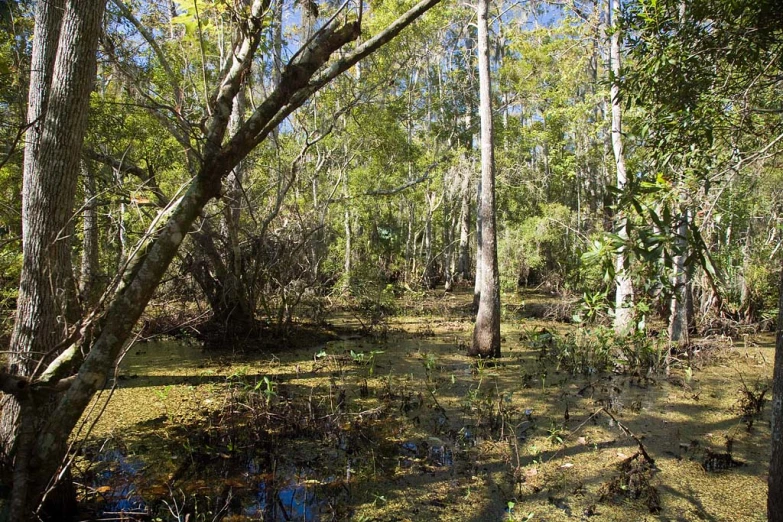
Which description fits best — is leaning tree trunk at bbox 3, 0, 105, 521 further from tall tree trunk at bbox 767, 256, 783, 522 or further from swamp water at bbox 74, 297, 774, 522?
tall tree trunk at bbox 767, 256, 783, 522

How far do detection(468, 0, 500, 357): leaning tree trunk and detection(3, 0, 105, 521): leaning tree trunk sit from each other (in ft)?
19.6

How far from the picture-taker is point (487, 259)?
313 inches

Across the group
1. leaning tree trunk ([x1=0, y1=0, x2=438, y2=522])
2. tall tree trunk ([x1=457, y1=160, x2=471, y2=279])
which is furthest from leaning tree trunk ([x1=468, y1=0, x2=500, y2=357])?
leaning tree trunk ([x1=0, y1=0, x2=438, y2=522])

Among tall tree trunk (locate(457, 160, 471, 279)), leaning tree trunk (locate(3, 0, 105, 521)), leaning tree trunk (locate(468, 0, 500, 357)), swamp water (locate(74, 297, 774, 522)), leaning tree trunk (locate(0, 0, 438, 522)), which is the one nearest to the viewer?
leaning tree trunk (locate(0, 0, 438, 522))

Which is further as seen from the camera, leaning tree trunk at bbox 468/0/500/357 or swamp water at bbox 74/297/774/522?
leaning tree trunk at bbox 468/0/500/357

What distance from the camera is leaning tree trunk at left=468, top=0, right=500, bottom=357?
7.79m

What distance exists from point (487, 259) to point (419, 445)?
417 cm

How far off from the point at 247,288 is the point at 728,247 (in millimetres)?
10159

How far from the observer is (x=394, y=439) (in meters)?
4.51

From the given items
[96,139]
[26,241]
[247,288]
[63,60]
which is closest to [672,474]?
[26,241]

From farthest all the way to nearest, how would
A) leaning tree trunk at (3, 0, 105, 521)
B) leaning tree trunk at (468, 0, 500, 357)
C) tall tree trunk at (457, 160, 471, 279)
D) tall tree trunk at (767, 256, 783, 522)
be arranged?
1. tall tree trunk at (457, 160, 471, 279)
2. leaning tree trunk at (468, 0, 500, 357)
3. leaning tree trunk at (3, 0, 105, 521)
4. tall tree trunk at (767, 256, 783, 522)

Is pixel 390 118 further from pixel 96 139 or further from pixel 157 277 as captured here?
pixel 157 277

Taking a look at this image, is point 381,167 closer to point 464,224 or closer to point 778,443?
point 464,224

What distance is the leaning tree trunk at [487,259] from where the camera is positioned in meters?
7.79
